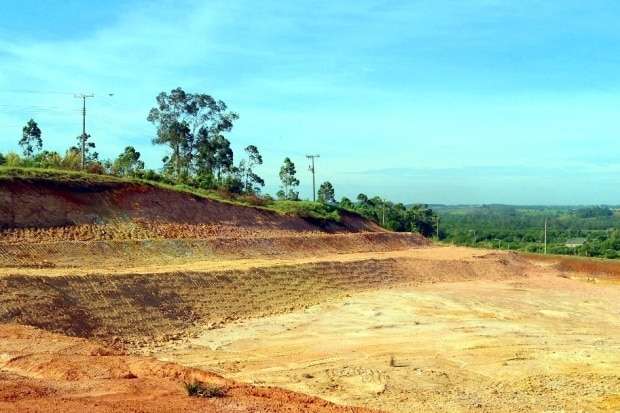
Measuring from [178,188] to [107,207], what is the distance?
270 inches

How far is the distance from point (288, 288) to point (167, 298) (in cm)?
707

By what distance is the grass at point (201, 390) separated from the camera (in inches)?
466

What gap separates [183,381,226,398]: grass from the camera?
11.8 meters

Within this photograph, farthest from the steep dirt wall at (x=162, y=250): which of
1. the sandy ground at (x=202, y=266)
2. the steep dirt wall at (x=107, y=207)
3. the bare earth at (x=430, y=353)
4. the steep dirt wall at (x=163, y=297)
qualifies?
the bare earth at (x=430, y=353)

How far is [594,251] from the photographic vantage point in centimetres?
7800

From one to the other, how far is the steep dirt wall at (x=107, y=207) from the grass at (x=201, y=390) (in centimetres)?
2138

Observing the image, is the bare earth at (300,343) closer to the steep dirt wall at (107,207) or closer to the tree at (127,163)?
the steep dirt wall at (107,207)

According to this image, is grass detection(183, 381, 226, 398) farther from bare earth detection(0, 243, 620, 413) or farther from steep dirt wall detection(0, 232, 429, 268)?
steep dirt wall detection(0, 232, 429, 268)

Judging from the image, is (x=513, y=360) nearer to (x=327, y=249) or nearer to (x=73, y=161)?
(x=327, y=249)

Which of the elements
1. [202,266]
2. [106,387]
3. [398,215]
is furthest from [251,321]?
[398,215]

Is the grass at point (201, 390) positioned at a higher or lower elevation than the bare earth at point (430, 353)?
higher

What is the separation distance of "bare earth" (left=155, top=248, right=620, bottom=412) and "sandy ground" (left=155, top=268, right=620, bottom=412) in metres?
0.03

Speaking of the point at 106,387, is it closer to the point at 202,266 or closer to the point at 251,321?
the point at 251,321

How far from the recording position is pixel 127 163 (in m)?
51.4
